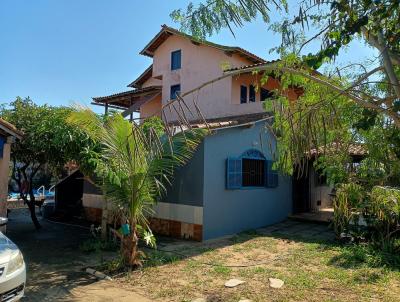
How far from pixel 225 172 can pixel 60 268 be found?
512 centimetres

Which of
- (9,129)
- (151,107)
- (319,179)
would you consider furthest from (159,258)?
(151,107)

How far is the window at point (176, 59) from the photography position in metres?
18.8

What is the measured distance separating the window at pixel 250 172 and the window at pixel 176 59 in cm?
815

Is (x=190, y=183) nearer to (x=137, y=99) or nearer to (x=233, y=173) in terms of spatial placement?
(x=233, y=173)

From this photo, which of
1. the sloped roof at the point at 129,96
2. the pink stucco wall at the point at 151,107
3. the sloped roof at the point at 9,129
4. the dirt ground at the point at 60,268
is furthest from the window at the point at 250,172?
the pink stucco wall at the point at 151,107

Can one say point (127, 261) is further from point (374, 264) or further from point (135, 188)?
point (374, 264)

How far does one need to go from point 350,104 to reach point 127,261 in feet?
16.5

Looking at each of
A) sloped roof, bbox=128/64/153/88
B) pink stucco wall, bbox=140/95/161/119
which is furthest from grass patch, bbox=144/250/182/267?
Result: sloped roof, bbox=128/64/153/88

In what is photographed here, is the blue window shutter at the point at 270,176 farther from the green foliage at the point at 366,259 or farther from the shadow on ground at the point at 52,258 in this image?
the shadow on ground at the point at 52,258

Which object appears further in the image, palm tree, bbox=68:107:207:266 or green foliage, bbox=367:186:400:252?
green foliage, bbox=367:186:400:252

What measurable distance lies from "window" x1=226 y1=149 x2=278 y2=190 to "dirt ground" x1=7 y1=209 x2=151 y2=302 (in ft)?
13.9

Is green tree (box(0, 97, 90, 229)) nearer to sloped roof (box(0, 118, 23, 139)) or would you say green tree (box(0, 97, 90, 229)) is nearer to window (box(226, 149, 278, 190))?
sloped roof (box(0, 118, 23, 139))

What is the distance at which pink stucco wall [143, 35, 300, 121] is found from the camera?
16.4m

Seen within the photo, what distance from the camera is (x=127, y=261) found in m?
7.52
